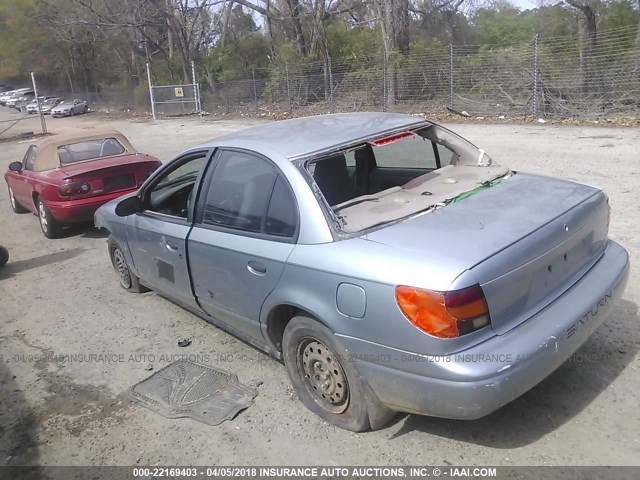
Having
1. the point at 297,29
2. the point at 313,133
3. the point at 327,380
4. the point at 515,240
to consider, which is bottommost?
the point at 327,380

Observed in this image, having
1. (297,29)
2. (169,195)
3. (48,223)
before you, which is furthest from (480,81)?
(169,195)

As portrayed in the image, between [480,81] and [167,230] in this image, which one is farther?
[480,81]

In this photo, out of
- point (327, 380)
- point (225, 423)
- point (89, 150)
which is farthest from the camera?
point (89, 150)

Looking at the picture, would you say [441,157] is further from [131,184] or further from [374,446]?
[131,184]

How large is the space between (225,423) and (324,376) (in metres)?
0.71

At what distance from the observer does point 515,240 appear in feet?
9.78

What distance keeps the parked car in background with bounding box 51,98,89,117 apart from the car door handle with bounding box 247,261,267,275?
1751 inches

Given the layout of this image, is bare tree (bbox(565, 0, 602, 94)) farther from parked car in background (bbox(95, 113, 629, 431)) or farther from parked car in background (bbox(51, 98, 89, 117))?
parked car in background (bbox(51, 98, 89, 117))

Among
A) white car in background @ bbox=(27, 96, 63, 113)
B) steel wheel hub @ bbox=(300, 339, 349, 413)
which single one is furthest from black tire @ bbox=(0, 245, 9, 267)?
white car in background @ bbox=(27, 96, 63, 113)

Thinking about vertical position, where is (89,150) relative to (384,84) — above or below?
Answer: below

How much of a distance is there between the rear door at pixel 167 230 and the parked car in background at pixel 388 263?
3 centimetres

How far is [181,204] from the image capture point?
500 centimetres

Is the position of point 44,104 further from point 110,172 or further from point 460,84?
point 110,172

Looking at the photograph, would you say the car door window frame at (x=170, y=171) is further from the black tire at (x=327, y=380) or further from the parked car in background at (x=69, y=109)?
the parked car in background at (x=69, y=109)
